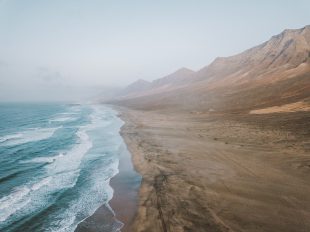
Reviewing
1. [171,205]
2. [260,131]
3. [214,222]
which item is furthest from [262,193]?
[260,131]

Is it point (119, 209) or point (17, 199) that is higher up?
point (119, 209)

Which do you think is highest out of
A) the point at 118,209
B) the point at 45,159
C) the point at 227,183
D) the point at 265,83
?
the point at 265,83

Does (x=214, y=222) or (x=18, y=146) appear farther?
(x=18, y=146)

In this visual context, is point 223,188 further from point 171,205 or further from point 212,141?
point 212,141

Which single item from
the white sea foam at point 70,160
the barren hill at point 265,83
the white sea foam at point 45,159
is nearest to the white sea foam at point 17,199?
the white sea foam at point 70,160

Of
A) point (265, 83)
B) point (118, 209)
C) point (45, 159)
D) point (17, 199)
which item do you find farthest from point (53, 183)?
point (265, 83)

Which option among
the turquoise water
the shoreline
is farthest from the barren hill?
the shoreline

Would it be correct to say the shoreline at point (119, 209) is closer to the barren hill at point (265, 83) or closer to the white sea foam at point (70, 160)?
the white sea foam at point (70, 160)

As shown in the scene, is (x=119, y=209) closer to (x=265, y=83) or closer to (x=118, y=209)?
(x=118, y=209)
